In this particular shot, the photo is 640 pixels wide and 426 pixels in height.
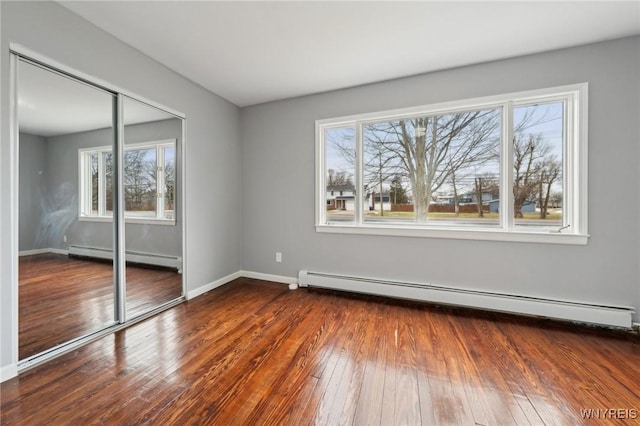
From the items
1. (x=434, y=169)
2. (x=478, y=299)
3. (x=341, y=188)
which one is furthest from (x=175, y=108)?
(x=478, y=299)

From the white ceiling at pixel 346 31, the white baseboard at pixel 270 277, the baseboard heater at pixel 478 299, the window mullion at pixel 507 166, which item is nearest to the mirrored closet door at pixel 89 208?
the white ceiling at pixel 346 31

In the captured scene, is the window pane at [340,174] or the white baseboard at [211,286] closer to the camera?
the white baseboard at [211,286]

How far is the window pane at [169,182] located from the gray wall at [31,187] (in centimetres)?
97

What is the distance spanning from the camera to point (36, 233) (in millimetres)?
1838

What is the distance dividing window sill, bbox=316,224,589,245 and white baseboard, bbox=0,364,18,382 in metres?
2.72

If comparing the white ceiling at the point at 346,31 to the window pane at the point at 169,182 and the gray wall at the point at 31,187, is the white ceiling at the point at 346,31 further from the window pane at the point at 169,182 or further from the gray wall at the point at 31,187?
the gray wall at the point at 31,187

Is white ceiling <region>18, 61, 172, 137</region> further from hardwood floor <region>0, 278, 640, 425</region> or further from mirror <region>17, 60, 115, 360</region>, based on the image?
hardwood floor <region>0, 278, 640, 425</region>

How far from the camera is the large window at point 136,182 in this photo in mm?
2167

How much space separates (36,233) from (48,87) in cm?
107

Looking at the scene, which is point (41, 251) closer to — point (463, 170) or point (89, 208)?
point (89, 208)

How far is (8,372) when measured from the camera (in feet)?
5.33

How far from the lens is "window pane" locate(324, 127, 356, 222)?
3.36m

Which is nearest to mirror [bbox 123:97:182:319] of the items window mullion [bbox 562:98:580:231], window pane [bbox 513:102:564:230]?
window pane [bbox 513:102:564:230]

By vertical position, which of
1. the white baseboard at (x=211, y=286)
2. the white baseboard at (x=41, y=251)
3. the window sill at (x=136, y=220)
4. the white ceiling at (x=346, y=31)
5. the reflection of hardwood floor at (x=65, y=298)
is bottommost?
the white baseboard at (x=211, y=286)
